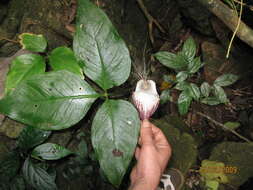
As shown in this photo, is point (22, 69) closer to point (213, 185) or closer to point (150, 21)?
point (150, 21)

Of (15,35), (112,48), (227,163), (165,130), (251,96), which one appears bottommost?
(227,163)

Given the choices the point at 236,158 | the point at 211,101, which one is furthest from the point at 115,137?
the point at 236,158

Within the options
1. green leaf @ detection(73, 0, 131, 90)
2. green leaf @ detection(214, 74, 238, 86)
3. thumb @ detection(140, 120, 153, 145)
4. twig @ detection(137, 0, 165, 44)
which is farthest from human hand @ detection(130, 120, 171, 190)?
twig @ detection(137, 0, 165, 44)

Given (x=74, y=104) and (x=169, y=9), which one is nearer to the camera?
(x=74, y=104)

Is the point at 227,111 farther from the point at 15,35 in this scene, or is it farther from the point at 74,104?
the point at 15,35

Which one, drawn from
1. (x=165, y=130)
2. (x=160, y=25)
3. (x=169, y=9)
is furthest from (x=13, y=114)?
(x=169, y=9)

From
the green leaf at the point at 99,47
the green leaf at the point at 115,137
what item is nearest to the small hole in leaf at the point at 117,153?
the green leaf at the point at 115,137
